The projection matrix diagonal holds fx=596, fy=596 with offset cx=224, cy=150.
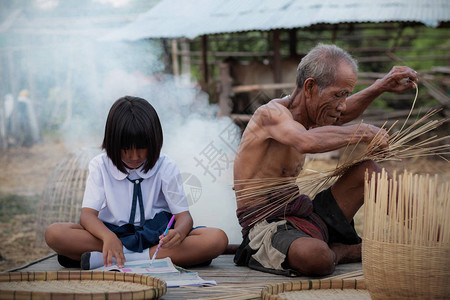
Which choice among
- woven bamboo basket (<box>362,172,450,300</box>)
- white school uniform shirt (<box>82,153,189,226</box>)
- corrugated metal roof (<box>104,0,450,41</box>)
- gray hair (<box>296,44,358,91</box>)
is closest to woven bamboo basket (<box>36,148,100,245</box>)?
white school uniform shirt (<box>82,153,189,226</box>)

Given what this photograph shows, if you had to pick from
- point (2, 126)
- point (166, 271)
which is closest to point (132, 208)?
point (166, 271)

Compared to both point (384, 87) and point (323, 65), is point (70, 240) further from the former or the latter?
point (384, 87)

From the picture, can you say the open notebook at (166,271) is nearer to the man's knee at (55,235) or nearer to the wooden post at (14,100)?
the man's knee at (55,235)

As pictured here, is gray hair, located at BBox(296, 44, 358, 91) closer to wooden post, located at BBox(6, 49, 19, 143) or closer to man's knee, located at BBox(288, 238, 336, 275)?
man's knee, located at BBox(288, 238, 336, 275)

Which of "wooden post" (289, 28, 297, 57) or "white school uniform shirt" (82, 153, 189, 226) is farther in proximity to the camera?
"wooden post" (289, 28, 297, 57)

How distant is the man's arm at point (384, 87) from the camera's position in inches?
122

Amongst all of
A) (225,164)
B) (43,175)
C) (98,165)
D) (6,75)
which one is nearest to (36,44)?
(6,75)

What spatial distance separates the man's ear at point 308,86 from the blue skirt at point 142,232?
3.04ft

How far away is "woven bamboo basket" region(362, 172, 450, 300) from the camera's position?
1852mm

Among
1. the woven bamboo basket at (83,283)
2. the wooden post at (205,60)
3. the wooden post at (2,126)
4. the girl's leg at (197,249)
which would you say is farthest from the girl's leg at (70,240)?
the wooden post at (2,126)

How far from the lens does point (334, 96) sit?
9.45 ft

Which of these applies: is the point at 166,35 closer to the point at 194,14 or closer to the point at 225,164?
the point at 194,14

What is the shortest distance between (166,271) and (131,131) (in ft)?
2.20

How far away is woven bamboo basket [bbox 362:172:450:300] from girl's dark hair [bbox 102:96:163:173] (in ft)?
3.99
